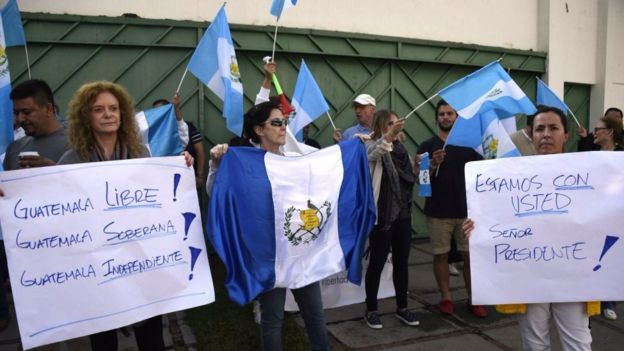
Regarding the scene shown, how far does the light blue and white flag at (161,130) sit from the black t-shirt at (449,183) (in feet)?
9.19

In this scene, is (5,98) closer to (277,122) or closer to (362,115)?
(277,122)

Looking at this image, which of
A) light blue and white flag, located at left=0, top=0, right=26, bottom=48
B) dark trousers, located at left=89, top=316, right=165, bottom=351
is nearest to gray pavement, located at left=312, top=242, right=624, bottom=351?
dark trousers, located at left=89, top=316, right=165, bottom=351

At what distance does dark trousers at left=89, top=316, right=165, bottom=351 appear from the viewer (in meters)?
2.56

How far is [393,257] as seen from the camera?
4.34m

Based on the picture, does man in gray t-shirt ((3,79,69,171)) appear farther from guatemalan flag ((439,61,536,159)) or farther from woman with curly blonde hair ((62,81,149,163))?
guatemalan flag ((439,61,536,159))

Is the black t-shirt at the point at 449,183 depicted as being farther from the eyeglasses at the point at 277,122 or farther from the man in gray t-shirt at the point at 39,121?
the man in gray t-shirt at the point at 39,121

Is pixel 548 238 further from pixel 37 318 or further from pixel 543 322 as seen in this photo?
pixel 37 318

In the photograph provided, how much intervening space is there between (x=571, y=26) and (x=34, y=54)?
9.17 metres

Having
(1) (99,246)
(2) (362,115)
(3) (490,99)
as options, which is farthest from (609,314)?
(1) (99,246)

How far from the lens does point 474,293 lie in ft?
8.75

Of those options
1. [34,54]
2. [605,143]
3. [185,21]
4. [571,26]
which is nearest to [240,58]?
[185,21]

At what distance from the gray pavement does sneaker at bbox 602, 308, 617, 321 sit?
0.05m

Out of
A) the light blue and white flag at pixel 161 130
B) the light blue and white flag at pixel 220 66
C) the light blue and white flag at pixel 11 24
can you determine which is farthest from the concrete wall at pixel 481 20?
the light blue and white flag at pixel 220 66

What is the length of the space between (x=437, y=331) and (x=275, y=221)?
2183mm
